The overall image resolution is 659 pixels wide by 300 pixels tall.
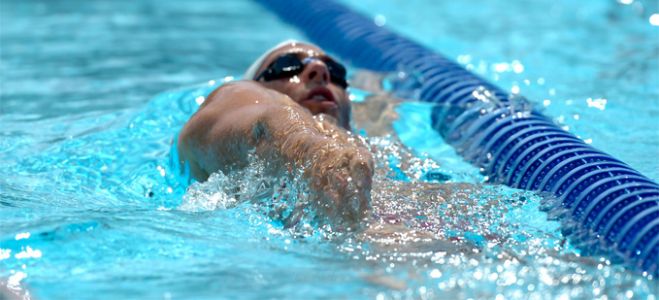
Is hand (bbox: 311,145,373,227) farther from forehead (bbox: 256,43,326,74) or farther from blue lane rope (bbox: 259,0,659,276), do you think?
forehead (bbox: 256,43,326,74)

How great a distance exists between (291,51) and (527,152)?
3.44ft

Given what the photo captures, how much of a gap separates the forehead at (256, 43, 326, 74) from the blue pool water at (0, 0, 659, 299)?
479 mm

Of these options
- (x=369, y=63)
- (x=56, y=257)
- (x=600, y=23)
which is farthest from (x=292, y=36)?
(x=56, y=257)

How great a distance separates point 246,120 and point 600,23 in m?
4.71

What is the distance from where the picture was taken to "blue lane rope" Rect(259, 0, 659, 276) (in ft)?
8.69

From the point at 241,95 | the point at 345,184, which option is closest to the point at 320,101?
the point at 241,95

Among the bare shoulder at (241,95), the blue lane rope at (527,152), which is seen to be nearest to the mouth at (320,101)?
the bare shoulder at (241,95)

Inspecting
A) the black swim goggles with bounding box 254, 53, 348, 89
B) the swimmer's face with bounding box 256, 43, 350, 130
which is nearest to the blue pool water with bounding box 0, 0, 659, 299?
the swimmer's face with bounding box 256, 43, 350, 130

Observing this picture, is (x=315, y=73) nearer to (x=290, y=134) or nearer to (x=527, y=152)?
(x=527, y=152)

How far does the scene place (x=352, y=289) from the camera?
218cm

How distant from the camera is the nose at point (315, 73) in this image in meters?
3.69

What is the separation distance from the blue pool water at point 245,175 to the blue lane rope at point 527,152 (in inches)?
4.4

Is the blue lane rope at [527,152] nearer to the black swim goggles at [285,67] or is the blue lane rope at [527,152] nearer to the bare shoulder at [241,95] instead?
the black swim goggles at [285,67]

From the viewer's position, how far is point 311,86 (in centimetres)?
368
